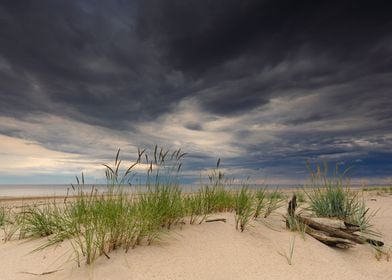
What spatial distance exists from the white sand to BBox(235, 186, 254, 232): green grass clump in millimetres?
107

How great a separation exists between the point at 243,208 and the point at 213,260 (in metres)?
1.24

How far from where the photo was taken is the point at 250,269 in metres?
3.15

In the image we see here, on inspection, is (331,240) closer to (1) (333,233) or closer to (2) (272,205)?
(1) (333,233)

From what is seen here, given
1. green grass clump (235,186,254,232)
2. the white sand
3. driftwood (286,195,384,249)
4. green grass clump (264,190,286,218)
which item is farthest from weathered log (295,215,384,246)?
green grass clump (235,186,254,232)

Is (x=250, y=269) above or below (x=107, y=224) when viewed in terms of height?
below

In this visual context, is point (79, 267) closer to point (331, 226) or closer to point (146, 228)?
point (146, 228)

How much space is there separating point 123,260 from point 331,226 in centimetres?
274

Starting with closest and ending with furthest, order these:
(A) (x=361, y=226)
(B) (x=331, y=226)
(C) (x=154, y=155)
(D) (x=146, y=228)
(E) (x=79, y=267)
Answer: (E) (x=79, y=267)
(D) (x=146, y=228)
(C) (x=154, y=155)
(B) (x=331, y=226)
(A) (x=361, y=226)

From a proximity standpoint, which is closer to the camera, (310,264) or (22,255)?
(310,264)

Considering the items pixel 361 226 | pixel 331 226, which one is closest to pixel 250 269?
pixel 331 226

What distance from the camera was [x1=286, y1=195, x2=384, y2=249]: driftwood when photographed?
4148 millimetres

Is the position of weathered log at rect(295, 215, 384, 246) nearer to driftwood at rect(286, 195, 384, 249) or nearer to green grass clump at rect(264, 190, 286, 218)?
driftwood at rect(286, 195, 384, 249)

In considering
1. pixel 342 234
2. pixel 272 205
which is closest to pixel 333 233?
pixel 342 234

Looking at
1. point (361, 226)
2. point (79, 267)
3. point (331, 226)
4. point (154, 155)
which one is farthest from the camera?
point (361, 226)
